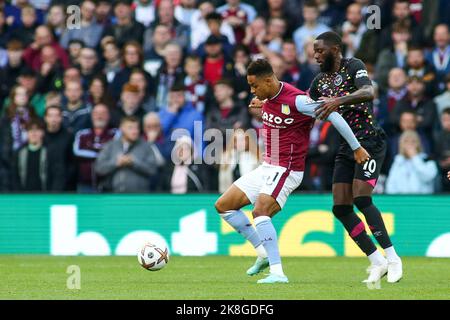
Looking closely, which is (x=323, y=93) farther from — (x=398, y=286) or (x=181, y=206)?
(x=181, y=206)

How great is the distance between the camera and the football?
1150cm

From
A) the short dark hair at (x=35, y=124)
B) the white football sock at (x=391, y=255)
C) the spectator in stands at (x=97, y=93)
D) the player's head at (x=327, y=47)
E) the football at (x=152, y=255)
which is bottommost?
the football at (x=152, y=255)

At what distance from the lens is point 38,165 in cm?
1680

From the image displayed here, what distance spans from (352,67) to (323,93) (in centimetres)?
43

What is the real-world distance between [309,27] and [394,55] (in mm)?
1678

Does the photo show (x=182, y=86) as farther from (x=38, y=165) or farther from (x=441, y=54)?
(x=441, y=54)

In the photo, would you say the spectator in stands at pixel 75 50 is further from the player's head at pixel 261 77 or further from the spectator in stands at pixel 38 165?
the player's head at pixel 261 77

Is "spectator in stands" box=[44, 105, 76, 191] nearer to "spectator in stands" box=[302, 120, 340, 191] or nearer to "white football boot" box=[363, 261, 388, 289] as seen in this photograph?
"spectator in stands" box=[302, 120, 340, 191]

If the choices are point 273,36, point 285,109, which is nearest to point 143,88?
point 273,36

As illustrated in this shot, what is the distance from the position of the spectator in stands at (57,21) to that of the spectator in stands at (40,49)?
0.34 metres

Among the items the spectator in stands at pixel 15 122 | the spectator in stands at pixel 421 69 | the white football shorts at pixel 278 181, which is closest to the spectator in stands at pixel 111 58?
the spectator in stands at pixel 15 122

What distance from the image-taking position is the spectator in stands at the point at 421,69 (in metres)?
16.8

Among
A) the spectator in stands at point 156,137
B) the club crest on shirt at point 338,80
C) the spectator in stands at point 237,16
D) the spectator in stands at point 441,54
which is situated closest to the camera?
the club crest on shirt at point 338,80
